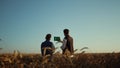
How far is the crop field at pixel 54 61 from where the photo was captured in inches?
138

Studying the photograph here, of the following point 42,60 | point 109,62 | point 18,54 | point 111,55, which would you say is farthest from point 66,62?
point 111,55

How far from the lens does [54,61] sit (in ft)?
13.6

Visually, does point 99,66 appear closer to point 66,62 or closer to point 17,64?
point 66,62

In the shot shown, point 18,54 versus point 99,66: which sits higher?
point 18,54

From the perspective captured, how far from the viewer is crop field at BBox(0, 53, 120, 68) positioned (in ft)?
11.5

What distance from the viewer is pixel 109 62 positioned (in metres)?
5.45

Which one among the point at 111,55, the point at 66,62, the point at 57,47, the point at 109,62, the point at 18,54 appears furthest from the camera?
the point at 111,55

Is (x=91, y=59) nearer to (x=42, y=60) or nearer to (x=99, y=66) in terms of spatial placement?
(x=99, y=66)

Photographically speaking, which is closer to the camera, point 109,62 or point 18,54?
point 18,54

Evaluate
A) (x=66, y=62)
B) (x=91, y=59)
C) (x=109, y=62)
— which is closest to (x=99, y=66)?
(x=91, y=59)

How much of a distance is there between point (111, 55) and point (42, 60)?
8.82 ft

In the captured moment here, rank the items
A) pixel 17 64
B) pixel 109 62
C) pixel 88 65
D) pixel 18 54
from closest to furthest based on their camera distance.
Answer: pixel 17 64 → pixel 18 54 → pixel 88 65 → pixel 109 62

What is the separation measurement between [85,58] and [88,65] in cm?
15

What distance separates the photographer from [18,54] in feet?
12.1
